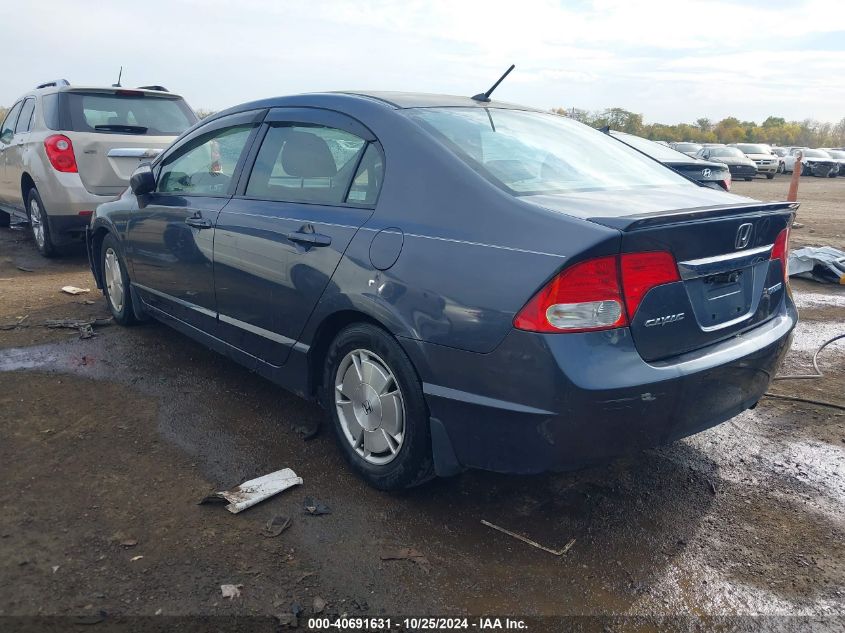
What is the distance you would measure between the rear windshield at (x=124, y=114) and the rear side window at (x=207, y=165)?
355 centimetres

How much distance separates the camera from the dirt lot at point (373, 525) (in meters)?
2.40

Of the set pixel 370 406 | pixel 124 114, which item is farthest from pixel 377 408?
pixel 124 114

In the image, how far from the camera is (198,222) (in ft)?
13.2

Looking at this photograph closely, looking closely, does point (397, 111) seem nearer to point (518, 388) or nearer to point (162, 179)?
point (518, 388)

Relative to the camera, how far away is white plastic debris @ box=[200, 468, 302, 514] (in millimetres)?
2979

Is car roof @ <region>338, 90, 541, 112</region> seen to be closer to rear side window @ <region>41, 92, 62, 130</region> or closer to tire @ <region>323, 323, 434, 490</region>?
tire @ <region>323, 323, 434, 490</region>

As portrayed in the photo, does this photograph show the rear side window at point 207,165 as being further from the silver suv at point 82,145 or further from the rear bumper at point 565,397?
the silver suv at point 82,145

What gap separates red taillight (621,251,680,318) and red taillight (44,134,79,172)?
6.79 meters

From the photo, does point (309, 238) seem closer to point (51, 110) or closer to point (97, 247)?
point (97, 247)

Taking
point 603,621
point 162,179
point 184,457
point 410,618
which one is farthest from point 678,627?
point 162,179

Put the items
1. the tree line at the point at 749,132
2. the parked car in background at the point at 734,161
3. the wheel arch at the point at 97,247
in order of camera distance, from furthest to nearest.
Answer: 1. the tree line at the point at 749,132
2. the parked car in background at the point at 734,161
3. the wheel arch at the point at 97,247

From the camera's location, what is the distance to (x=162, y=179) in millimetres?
4645

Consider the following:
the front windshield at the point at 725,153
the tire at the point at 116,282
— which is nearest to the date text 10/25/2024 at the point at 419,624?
the tire at the point at 116,282

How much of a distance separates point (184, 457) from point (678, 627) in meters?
2.31
